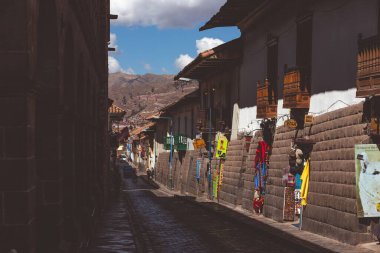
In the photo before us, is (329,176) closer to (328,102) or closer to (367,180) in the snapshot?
(367,180)

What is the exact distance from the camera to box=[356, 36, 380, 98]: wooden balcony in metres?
12.9

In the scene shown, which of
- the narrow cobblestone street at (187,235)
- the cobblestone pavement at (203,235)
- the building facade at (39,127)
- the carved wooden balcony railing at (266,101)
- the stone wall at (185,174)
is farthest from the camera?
the stone wall at (185,174)

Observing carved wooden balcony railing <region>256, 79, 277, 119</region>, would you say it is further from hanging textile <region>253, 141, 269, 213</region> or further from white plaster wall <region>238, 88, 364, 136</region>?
hanging textile <region>253, 141, 269, 213</region>

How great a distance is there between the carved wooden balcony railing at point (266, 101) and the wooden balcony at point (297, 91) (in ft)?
9.53

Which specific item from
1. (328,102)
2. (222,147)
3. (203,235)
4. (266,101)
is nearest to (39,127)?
(203,235)

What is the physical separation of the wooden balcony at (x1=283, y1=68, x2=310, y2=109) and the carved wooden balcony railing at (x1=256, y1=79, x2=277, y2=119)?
9.53 ft

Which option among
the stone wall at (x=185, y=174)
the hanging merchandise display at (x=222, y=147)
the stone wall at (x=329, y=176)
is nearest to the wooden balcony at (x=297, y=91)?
the stone wall at (x=329, y=176)

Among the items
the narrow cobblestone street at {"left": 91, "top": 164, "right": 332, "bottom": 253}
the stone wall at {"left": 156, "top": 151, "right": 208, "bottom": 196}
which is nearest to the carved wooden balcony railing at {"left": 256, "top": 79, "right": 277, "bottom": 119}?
the narrow cobblestone street at {"left": 91, "top": 164, "right": 332, "bottom": 253}

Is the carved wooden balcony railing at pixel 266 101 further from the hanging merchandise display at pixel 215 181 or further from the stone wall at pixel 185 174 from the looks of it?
the stone wall at pixel 185 174

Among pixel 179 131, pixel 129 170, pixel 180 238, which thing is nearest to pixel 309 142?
pixel 180 238

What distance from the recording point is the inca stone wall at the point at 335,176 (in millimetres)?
14312

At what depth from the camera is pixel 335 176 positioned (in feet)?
51.1

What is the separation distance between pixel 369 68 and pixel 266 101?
28.5ft

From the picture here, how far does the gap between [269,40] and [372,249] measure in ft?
37.4
